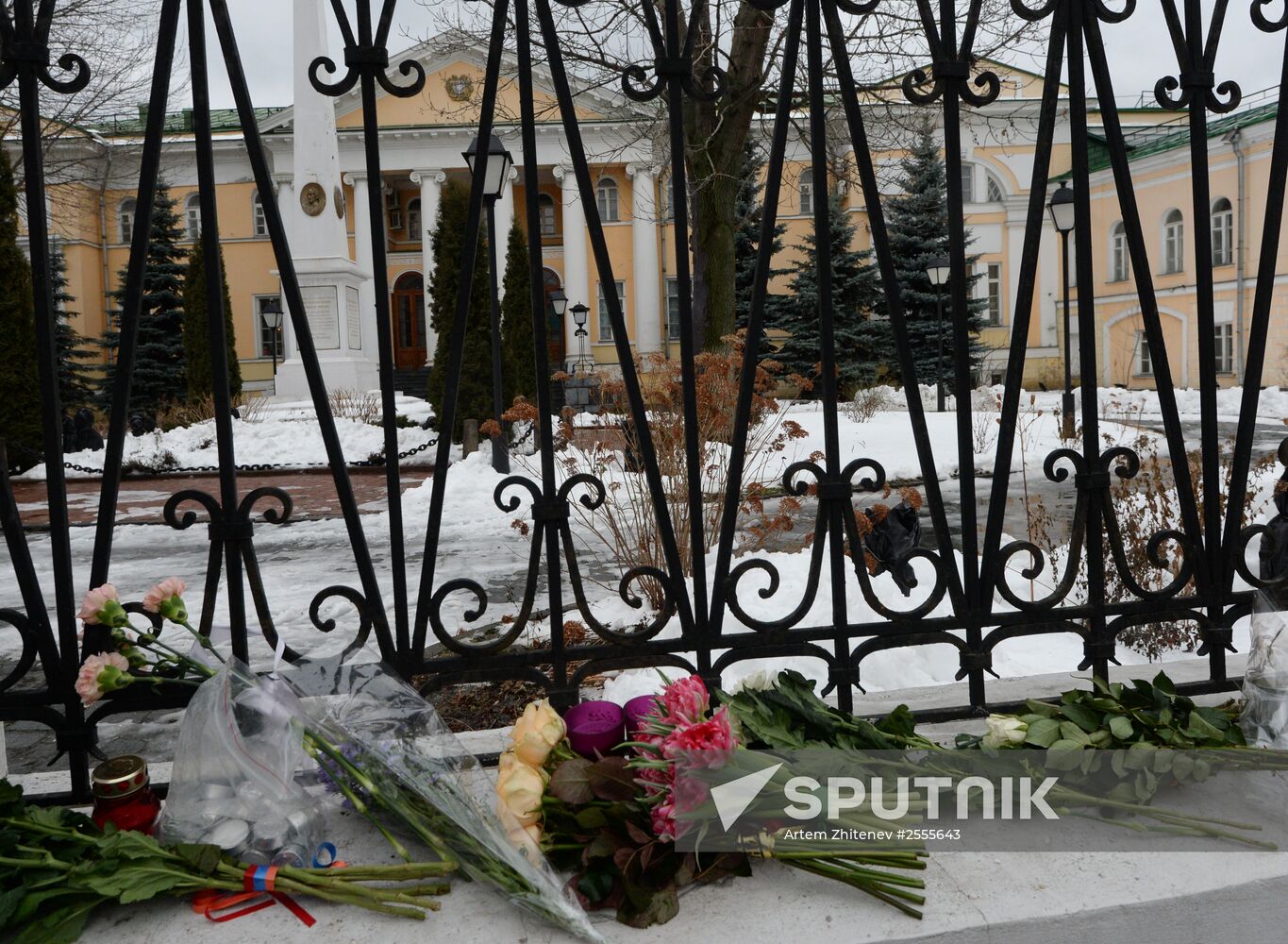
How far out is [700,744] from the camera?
4.65 feet

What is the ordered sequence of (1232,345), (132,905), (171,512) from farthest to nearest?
1. (1232,345)
2. (171,512)
3. (132,905)

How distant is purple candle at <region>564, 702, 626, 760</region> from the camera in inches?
63.4

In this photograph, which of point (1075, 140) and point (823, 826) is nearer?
point (823, 826)

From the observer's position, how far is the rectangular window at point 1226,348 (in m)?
24.4

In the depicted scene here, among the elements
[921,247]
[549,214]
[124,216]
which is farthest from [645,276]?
[124,216]

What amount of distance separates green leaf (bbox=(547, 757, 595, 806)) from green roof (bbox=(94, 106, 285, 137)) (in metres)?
18.5

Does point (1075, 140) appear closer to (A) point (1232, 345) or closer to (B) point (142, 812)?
(B) point (142, 812)

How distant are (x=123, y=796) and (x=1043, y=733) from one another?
57.5 inches

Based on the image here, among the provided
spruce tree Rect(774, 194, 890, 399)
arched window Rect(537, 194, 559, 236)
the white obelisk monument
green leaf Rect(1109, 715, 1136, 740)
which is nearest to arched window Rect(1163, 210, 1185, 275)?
spruce tree Rect(774, 194, 890, 399)

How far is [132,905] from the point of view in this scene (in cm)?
144

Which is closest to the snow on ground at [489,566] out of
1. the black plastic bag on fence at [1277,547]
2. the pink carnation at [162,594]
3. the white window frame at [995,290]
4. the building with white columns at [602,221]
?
the black plastic bag on fence at [1277,547]

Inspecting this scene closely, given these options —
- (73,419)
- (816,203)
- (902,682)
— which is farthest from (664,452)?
(73,419)

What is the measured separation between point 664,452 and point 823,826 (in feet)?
12.6

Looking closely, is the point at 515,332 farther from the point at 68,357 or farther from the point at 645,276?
the point at 645,276
